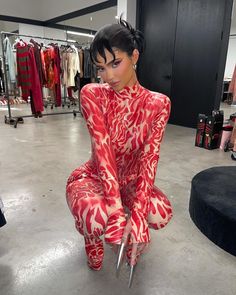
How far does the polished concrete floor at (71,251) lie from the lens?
49.3 inches

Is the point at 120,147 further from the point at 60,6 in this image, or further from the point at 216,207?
the point at 60,6

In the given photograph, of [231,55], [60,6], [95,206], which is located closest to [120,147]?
[95,206]

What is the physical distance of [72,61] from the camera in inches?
209

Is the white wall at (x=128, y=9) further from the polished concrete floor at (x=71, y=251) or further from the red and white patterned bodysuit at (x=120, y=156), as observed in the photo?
the red and white patterned bodysuit at (x=120, y=156)

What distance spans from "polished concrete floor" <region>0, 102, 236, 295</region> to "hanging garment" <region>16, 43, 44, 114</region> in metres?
2.00

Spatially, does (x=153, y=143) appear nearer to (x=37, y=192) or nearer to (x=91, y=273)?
(x=91, y=273)

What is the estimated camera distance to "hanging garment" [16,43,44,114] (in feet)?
14.1

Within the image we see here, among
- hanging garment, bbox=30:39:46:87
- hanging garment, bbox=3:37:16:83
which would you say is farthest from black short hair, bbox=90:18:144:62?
hanging garment, bbox=3:37:16:83

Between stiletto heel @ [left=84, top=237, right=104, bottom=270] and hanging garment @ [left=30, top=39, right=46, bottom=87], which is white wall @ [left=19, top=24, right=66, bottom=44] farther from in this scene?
stiletto heel @ [left=84, top=237, right=104, bottom=270]

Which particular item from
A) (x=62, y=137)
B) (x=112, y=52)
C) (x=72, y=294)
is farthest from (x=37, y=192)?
(x=62, y=137)

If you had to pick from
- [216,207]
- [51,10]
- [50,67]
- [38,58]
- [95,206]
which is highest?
[51,10]

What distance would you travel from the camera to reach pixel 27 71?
4.33 m

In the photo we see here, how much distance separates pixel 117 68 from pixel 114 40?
0.34 feet

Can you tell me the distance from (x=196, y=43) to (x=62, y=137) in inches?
113
